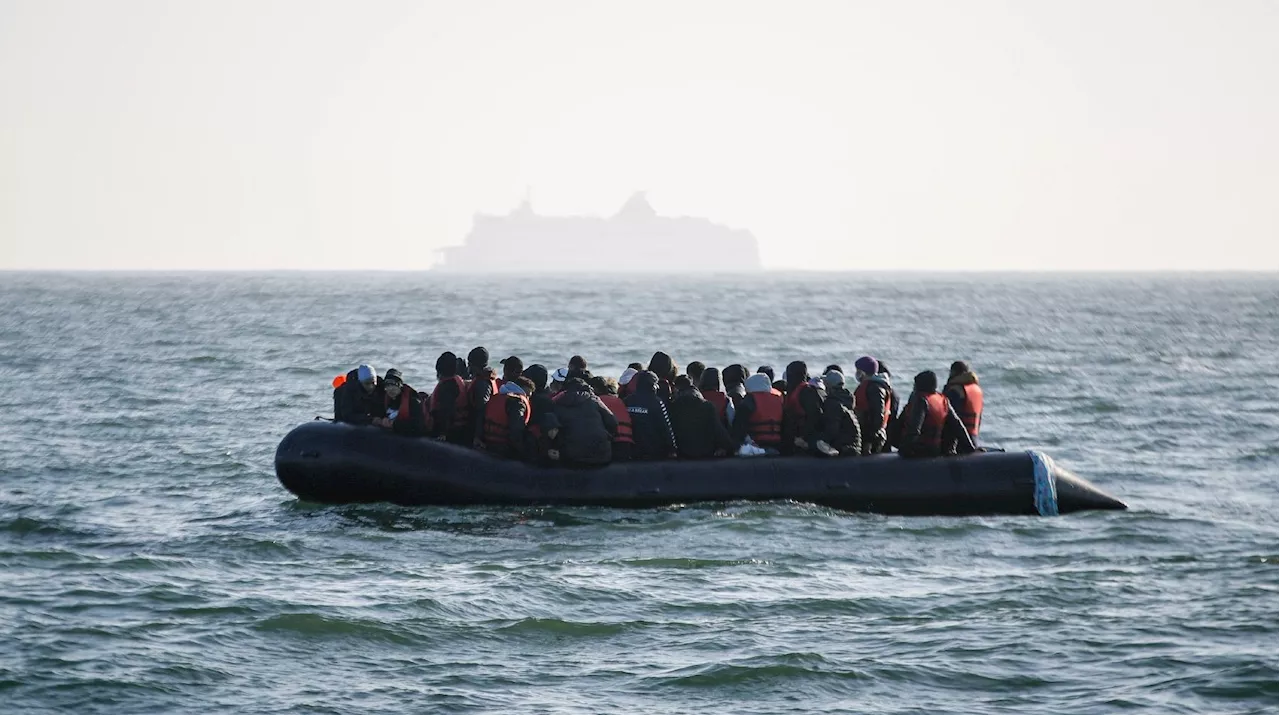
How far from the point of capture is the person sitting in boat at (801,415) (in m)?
17.5

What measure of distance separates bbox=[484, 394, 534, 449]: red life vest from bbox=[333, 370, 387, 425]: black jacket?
1404mm

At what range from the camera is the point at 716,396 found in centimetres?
1784

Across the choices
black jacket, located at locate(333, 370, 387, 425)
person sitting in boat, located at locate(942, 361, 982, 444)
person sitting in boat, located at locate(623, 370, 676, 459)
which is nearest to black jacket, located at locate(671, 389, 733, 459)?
person sitting in boat, located at locate(623, 370, 676, 459)

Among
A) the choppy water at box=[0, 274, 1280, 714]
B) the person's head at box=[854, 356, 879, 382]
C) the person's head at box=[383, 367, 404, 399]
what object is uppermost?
the person's head at box=[854, 356, 879, 382]

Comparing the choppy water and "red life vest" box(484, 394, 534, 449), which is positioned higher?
"red life vest" box(484, 394, 534, 449)

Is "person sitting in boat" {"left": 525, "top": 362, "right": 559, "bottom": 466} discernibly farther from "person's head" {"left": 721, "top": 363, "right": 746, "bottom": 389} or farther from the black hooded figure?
"person's head" {"left": 721, "top": 363, "right": 746, "bottom": 389}

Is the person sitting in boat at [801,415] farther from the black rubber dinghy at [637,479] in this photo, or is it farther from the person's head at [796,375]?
the black rubber dinghy at [637,479]

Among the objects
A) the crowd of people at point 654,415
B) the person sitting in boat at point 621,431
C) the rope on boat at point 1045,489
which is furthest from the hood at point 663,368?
the rope on boat at point 1045,489

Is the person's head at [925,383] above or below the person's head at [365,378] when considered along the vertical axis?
above

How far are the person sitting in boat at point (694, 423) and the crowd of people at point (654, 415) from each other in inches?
0.4

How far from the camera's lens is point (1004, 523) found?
56.5 ft

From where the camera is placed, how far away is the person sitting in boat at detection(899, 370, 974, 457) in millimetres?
17312

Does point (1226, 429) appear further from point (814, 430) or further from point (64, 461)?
point (64, 461)

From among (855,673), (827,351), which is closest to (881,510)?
(855,673)
